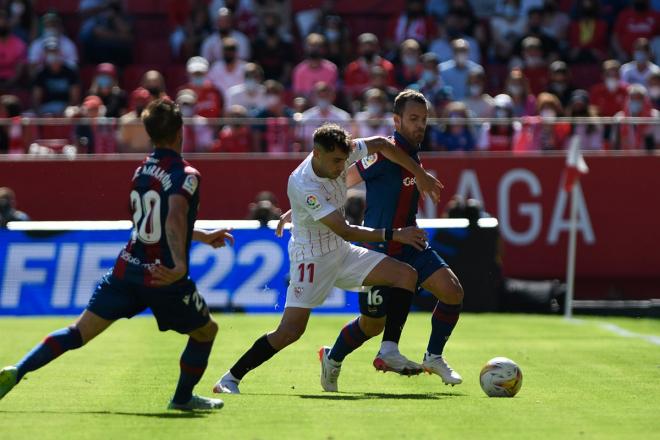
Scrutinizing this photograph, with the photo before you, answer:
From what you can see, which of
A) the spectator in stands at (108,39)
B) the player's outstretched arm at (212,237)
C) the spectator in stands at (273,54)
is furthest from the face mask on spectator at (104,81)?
the player's outstretched arm at (212,237)

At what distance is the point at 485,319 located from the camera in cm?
1888

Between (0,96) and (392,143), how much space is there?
1321 cm

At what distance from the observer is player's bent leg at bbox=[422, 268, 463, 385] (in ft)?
36.0

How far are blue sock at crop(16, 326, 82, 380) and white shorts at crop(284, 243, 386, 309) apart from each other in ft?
6.28

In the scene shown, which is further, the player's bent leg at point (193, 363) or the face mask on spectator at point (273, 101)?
the face mask on spectator at point (273, 101)

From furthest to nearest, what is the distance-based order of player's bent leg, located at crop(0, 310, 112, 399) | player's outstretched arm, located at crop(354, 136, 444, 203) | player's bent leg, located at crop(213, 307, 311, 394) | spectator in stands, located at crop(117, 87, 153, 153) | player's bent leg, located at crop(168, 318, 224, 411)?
spectator in stands, located at crop(117, 87, 153, 153)
player's outstretched arm, located at crop(354, 136, 444, 203)
player's bent leg, located at crop(213, 307, 311, 394)
player's bent leg, located at crop(168, 318, 224, 411)
player's bent leg, located at crop(0, 310, 112, 399)

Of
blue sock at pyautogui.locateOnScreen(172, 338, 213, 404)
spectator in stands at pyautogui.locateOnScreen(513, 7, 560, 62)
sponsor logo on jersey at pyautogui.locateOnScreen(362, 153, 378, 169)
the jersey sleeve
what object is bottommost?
blue sock at pyautogui.locateOnScreen(172, 338, 213, 404)

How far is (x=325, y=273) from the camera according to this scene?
10.5 meters

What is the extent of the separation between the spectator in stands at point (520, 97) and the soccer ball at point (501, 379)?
12288 mm

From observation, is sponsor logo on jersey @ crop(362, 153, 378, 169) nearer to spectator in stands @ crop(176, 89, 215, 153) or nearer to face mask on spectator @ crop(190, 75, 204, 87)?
spectator in stands @ crop(176, 89, 215, 153)

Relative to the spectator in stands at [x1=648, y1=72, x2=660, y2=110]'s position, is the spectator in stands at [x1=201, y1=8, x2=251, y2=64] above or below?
above

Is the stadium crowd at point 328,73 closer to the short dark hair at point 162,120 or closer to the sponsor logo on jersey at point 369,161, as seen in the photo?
the sponsor logo on jersey at point 369,161

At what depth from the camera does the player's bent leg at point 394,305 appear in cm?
1048

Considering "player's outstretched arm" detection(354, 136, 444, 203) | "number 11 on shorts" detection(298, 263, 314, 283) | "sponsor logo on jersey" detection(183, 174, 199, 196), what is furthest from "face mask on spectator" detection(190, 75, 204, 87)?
"sponsor logo on jersey" detection(183, 174, 199, 196)
